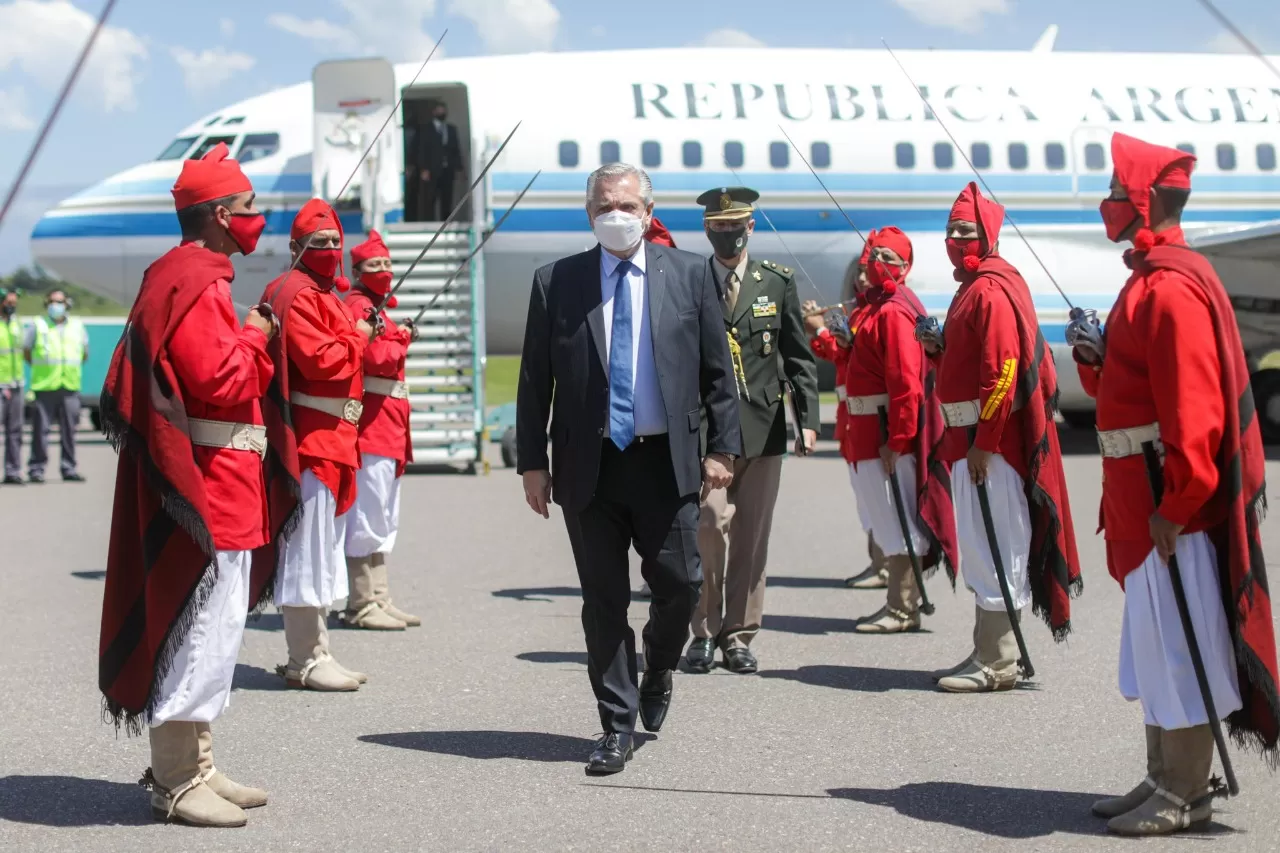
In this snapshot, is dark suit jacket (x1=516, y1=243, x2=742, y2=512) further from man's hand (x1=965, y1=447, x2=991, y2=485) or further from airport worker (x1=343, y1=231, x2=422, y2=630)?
airport worker (x1=343, y1=231, x2=422, y2=630)

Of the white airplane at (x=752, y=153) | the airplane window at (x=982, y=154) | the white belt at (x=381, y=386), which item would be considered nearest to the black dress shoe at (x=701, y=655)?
the white belt at (x=381, y=386)

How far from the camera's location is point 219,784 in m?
4.89

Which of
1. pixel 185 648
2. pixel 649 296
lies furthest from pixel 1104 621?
pixel 185 648

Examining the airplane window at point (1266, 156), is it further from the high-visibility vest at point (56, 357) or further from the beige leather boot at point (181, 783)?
the beige leather boot at point (181, 783)

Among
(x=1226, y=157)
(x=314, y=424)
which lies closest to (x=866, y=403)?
(x=314, y=424)

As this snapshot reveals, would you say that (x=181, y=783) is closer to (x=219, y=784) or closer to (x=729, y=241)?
(x=219, y=784)

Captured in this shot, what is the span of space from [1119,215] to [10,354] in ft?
45.4

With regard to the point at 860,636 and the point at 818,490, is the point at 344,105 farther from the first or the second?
the point at 860,636

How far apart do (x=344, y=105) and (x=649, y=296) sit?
1220cm

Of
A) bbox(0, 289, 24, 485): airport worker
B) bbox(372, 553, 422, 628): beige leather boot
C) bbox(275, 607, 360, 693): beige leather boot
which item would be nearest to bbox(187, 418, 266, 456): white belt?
bbox(275, 607, 360, 693): beige leather boot

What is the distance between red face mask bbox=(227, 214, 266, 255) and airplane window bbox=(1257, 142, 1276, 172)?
55.7 feet

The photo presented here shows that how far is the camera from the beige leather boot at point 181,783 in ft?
15.5

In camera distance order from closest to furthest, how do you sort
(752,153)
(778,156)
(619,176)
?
(619,176), (752,153), (778,156)

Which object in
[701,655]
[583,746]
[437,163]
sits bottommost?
[583,746]
